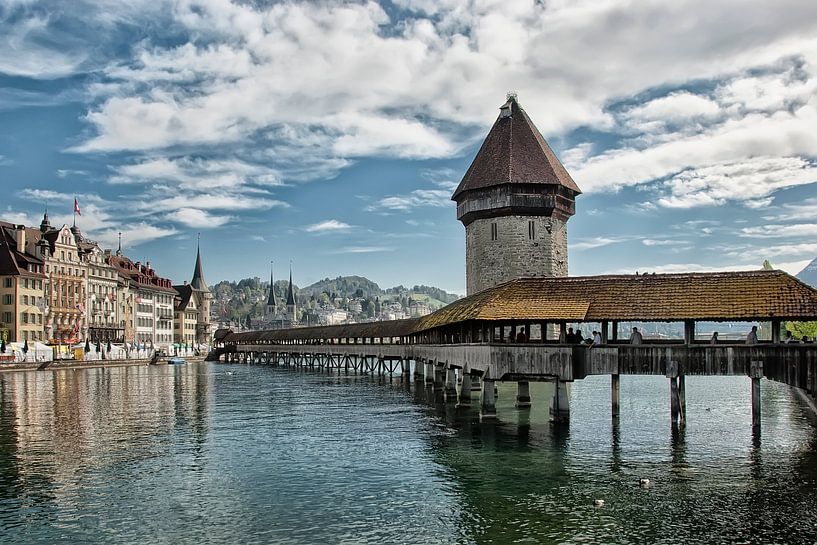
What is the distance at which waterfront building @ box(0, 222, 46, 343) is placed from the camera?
83500mm

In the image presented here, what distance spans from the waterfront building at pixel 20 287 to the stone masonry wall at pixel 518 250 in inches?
2030

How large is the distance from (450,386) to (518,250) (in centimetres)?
1676

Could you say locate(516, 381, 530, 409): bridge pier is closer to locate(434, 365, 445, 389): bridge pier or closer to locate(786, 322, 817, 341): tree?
locate(434, 365, 445, 389): bridge pier

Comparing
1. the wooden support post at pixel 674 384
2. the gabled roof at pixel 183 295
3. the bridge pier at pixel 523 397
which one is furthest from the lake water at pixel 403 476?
the gabled roof at pixel 183 295

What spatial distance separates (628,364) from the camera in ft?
86.7

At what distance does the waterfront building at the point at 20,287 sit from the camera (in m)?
83.5

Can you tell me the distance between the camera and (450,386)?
1649 inches

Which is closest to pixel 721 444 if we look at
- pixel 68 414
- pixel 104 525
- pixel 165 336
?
pixel 104 525

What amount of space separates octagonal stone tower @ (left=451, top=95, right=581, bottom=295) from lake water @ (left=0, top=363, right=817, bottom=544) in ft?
65.9

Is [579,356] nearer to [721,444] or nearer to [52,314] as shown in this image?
[721,444]

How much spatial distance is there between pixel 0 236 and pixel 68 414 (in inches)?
2335

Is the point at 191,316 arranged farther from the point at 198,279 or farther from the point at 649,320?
the point at 649,320

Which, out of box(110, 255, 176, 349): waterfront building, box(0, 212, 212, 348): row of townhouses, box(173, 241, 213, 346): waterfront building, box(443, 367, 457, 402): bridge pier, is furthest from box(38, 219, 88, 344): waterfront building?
box(443, 367, 457, 402): bridge pier

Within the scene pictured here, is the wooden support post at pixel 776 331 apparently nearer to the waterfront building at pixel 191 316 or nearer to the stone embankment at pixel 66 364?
the stone embankment at pixel 66 364
